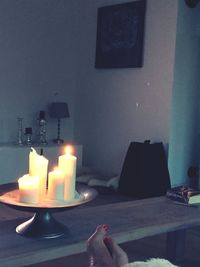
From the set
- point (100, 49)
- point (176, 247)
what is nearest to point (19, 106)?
point (100, 49)

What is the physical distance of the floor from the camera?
2.43 meters

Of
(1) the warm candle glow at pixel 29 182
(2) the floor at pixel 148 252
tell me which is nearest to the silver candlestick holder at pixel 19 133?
(2) the floor at pixel 148 252

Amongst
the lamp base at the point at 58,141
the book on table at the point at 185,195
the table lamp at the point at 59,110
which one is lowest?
the lamp base at the point at 58,141

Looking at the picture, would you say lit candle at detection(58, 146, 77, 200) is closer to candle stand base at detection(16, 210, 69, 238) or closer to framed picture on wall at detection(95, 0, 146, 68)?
candle stand base at detection(16, 210, 69, 238)

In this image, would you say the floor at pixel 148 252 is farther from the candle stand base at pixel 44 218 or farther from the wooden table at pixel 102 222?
the candle stand base at pixel 44 218

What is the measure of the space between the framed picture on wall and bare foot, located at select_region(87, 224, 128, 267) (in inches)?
121

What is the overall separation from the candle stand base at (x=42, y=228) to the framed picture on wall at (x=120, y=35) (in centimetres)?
291

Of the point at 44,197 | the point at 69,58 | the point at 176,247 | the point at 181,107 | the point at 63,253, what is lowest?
the point at 176,247

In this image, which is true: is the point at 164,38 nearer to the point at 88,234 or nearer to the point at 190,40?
the point at 190,40

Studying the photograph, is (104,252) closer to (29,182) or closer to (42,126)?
(29,182)

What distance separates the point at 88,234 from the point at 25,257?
0.33m

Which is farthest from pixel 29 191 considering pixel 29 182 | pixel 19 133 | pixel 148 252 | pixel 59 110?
pixel 59 110

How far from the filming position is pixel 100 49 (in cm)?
475

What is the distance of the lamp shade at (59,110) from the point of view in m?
4.70
